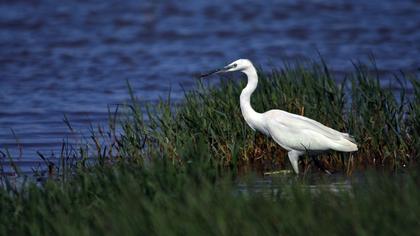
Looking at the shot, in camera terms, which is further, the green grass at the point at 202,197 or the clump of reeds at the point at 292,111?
the clump of reeds at the point at 292,111

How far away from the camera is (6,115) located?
611 inches

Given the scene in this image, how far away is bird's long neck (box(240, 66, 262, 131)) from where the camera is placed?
945cm

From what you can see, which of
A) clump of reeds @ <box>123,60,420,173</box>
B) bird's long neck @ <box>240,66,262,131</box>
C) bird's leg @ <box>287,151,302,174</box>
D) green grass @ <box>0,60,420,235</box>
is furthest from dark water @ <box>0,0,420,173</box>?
green grass @ <box>0,60,420,235</box>

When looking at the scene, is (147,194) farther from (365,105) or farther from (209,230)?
(365,105)

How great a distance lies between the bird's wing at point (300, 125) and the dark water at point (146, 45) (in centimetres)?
397

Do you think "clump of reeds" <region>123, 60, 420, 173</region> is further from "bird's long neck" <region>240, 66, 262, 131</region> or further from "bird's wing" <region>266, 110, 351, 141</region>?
"bird's wing" <region>266, 110, 351, 141</region>

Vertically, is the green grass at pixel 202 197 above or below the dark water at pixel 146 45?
below

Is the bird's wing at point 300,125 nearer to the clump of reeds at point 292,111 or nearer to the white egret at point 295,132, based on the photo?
the white egret at point 295,132

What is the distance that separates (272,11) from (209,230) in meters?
25.1

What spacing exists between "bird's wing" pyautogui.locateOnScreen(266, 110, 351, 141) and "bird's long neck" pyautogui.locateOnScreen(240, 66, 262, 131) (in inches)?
5.0

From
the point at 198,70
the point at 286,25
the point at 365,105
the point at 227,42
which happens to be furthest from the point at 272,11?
the point at 365,105

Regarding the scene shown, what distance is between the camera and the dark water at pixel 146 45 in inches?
654

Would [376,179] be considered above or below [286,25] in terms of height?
below

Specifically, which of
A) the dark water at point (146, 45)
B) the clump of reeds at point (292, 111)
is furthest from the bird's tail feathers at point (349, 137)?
the dark water at point (146, 45)
